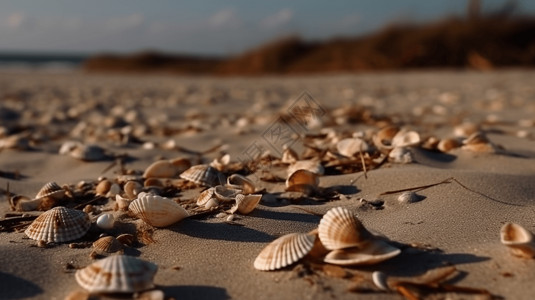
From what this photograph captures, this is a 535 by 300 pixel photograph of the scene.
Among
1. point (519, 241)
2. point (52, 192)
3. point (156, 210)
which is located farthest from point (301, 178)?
point (52, 192)

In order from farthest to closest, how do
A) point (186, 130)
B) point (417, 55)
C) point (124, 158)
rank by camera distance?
point (417, 55) → point (186, 130) → point (124, 158)

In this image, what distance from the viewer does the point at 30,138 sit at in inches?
139

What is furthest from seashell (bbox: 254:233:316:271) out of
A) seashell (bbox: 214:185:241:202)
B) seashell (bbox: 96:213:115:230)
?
seashell (bbox: 96:213:115:230)

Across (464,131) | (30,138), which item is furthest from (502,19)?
(30,138)

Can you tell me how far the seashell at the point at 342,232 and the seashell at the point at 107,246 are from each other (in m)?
0.65

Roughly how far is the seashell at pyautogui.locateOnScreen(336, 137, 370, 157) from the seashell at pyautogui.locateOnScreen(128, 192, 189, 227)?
1020mm

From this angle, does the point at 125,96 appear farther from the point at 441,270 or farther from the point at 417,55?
the point at 417,55

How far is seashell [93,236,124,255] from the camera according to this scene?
5.12ft

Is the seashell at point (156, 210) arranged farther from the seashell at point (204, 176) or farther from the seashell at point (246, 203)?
the seashell at point (204, 176)

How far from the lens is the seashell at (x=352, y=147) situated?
241 centimetres

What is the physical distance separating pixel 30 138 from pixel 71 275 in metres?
2.42

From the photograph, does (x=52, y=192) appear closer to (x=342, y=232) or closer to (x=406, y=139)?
(x=342, y=232)

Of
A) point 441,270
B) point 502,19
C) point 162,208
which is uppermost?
point 502,19

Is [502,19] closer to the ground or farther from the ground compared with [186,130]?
farther from the ground
